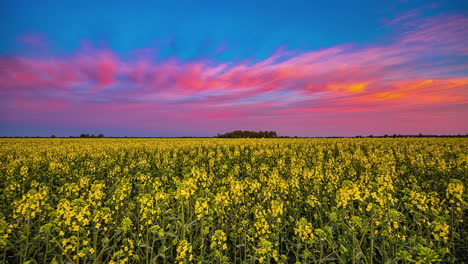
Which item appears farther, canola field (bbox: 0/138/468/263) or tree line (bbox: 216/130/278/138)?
tree line (bbox: 216/130/278/138)

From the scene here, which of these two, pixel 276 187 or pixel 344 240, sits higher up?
pixel 276 187

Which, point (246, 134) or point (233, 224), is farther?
point (246, 134)

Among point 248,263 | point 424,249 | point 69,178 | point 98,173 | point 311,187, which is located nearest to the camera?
point 424,249

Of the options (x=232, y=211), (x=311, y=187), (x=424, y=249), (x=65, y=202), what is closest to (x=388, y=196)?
(x=424, y=249)

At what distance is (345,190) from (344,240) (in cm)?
127

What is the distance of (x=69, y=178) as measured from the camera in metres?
14.5

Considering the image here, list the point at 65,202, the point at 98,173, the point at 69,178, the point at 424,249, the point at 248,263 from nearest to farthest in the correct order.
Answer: the point at 424,249, the point at 65,202, the point at 248,263, the point at 69,178, the point at 98,173

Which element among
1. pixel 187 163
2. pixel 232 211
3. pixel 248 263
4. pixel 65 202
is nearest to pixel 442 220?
pixel 248 263

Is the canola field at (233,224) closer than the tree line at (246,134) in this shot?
Yes

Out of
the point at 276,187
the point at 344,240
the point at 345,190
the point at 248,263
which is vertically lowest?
the point at 248,263

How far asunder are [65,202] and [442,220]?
26.8 feet

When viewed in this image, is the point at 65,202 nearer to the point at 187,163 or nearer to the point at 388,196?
the point at 388,196

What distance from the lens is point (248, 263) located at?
19.1ft

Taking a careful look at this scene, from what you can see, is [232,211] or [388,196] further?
[232,211]
